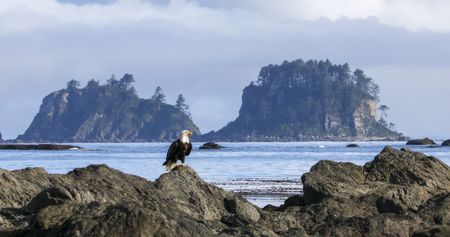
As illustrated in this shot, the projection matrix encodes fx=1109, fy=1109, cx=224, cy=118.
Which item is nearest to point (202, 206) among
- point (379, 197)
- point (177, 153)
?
point (379, 197)

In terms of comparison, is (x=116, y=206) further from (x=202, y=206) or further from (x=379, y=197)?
(x=379, y=197)

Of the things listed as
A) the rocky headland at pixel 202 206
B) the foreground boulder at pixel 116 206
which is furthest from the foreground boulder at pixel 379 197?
the foreground boulder at pixel 116 206

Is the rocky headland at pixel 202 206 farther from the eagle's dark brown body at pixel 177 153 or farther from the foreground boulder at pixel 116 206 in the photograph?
the eagle's dark brown body at pixel 177 153

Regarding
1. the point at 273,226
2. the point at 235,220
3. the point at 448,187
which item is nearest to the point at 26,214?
the point at 235,220

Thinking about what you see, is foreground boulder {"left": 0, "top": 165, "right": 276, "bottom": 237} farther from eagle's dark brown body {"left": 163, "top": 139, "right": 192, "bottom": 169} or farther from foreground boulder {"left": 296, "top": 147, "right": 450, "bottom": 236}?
eagle's dark brown body {"left": 163, "top": 139, "right": 192, "bottom": 169}

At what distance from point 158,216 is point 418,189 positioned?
422 inches

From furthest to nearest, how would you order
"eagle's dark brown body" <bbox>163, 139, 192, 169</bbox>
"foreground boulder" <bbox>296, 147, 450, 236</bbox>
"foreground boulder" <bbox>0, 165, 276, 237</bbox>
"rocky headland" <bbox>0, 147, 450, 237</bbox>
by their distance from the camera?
"eagle's dark brown body" <bbox>163, 139, 192, 169</bbox>, "foreground boulder" <bbox>296, 147, 450, 236</bbox>, "rocky headland" <bbox>0, 147, 450, 237</bbox>, "foreground boulder" <bbox>0, 165, 276, 237</bbox>

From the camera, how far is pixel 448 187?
24000mm

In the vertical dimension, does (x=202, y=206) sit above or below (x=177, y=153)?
below

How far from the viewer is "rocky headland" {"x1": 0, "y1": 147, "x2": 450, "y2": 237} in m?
11.0

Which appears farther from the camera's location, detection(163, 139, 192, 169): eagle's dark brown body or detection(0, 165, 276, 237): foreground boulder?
detection(163, 139, 192, 169): eagle's dark brown body

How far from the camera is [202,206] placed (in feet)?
57.7

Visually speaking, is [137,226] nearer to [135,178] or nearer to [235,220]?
[235,220]

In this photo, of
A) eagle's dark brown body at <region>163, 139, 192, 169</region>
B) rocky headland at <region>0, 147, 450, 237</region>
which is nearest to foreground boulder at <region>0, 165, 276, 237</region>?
rocky headland at <region>0, 147, 450, 237</region>
